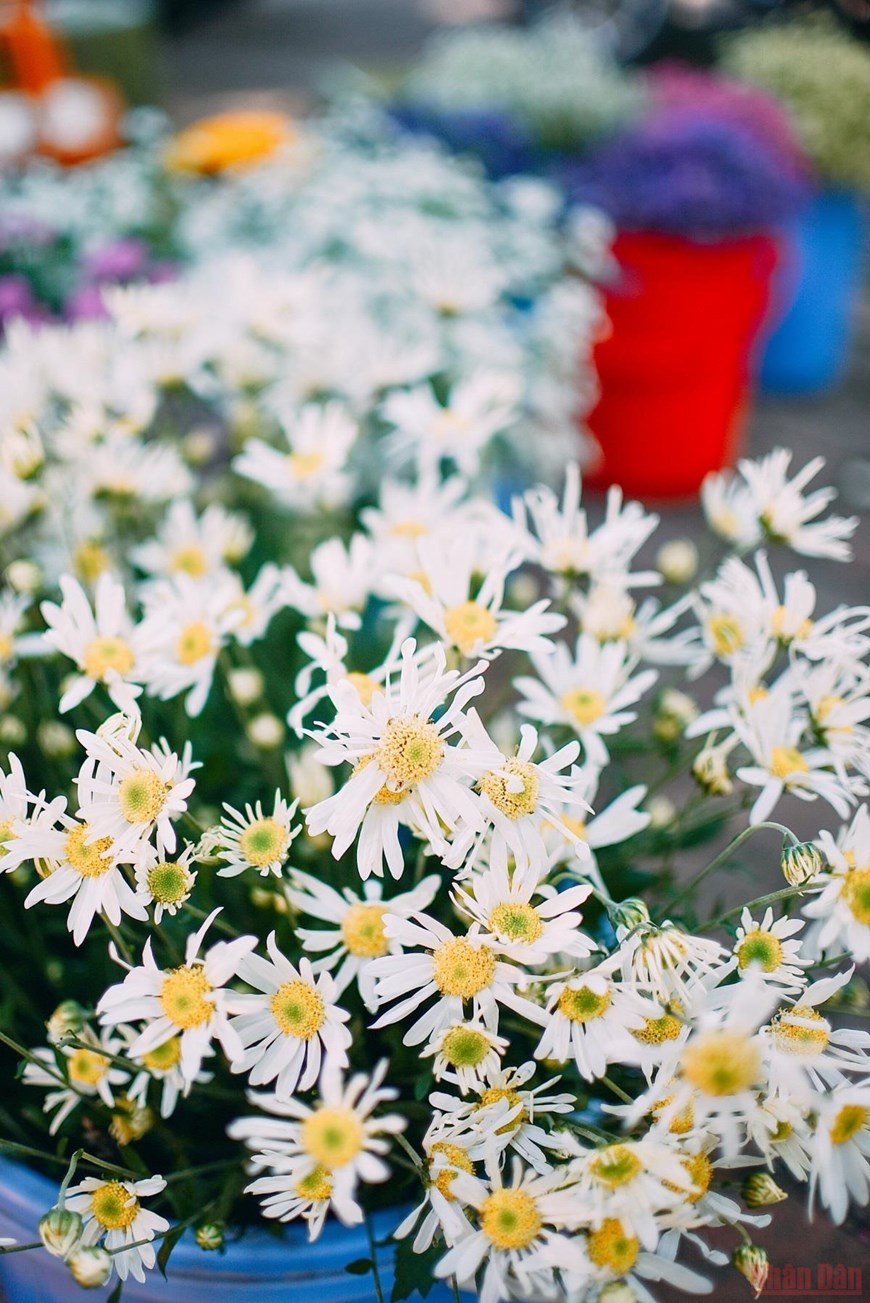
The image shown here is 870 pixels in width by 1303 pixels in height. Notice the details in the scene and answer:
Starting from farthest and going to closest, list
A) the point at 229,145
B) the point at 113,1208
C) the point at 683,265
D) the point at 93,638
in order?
1. the point at 229,145
2. the point at 683,265
3. the point at 93,638
4. the point at 113,1208

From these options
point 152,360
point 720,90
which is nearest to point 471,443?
point 152,360

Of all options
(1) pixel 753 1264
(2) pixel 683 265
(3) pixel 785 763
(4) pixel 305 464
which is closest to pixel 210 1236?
(1) pixel 753 1264

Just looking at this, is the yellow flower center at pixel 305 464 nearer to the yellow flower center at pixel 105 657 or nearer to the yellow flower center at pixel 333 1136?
the yellow flower center at pixel 105 657

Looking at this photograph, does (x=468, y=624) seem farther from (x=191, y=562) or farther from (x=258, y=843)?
(x=191, y=562)

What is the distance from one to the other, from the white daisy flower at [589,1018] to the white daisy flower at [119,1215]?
0.18 meters

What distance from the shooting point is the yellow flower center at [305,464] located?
76 centimetres

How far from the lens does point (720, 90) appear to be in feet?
7.03

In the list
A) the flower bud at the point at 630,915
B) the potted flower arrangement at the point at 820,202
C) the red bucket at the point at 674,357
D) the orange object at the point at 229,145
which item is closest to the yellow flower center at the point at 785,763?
the flower bud at the point at 630,915

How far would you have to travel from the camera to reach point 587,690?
603 mm

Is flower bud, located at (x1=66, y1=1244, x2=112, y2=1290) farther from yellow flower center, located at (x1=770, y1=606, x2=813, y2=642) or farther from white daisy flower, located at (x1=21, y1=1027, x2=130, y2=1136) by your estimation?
yellow flower center, located at (x1=770, y1=606, x2=813, y2=642)

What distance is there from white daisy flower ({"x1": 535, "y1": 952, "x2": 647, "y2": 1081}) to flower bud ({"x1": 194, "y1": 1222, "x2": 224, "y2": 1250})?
175 millimetres

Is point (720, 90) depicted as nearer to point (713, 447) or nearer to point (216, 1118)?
point (713, 447)

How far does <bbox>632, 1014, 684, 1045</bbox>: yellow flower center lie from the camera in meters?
0.48

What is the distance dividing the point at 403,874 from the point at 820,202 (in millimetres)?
2202
